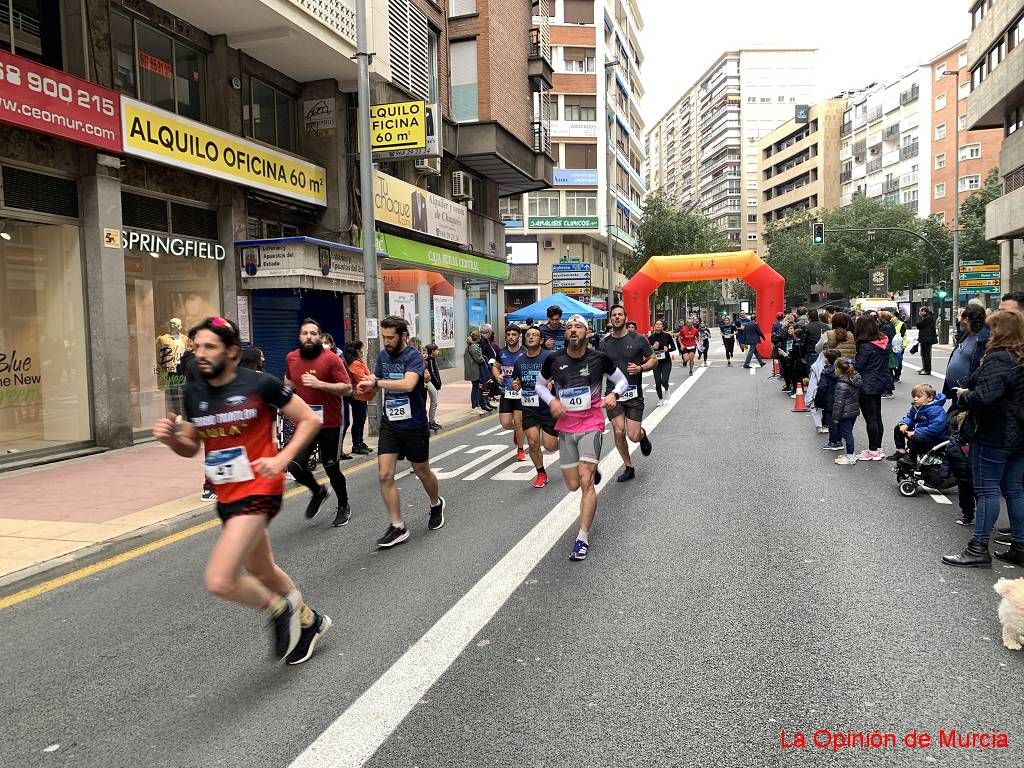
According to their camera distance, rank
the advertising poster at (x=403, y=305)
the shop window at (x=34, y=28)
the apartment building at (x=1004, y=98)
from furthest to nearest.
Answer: the apartment building at (x=1004, y=98), the advertising poster at (x=403, y=305), the shop window at (x=34, y=28)

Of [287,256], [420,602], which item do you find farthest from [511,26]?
[420,602]

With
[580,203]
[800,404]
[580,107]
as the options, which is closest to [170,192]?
[800,404]

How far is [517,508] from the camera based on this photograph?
7.41 m

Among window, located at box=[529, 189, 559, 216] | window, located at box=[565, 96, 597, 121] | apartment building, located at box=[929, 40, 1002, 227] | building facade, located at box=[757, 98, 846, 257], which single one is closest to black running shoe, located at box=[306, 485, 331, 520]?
window, located at box=[529, 189, 559, 216]

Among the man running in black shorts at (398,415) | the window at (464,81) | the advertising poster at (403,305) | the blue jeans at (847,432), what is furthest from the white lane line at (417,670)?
the window at (464,81)

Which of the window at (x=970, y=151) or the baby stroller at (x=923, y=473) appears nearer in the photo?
the baby stroller at (x=923, y=473)

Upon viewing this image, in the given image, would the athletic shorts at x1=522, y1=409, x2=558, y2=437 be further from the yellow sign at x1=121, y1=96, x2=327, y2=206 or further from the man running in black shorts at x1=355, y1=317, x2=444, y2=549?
the yellow sign at x1=121, y1=96, x2=327, y2=206

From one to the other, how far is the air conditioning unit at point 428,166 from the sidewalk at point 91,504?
40.1 feet

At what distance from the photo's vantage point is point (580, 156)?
53.0m

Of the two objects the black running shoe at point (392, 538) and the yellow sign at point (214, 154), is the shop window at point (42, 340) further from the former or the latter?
the black running shoe at point (392, 538)

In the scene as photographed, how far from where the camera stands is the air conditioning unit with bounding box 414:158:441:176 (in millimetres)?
21562

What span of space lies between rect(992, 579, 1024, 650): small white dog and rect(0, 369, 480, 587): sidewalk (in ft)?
20.0

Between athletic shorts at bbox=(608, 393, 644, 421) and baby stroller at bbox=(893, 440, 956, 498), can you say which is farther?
athletic shorts at bbox=(608, 393, 644, 421)

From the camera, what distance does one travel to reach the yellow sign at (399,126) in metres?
15.3
